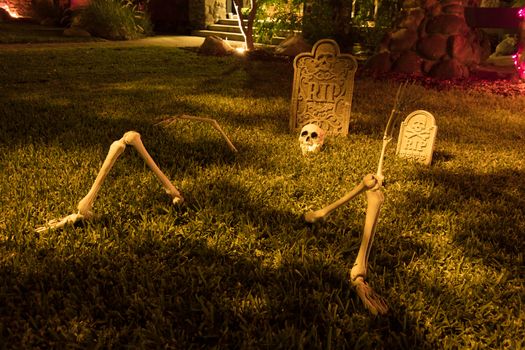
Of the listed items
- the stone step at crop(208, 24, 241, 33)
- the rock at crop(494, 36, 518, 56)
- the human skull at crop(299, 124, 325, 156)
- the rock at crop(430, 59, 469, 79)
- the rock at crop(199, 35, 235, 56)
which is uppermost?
the stone step at crop(208, 24, 241, 33)

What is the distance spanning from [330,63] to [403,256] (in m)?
2.91

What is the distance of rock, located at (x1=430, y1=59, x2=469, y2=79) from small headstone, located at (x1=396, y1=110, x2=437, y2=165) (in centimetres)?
616

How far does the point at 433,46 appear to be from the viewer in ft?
31.1

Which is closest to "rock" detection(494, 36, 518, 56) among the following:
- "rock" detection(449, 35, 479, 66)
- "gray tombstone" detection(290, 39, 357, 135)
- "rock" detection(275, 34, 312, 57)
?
"rock" detection(449, 35, 479, 66)

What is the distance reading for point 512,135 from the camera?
5.26 metres

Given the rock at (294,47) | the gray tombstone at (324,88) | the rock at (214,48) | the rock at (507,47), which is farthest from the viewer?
the rock at (507,47)

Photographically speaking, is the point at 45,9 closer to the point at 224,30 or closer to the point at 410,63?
the point at 224,30

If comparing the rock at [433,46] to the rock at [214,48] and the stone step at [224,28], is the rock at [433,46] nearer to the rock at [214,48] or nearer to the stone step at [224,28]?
the rock at [214,48]

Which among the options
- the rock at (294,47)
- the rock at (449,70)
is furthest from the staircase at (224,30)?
the rock at (449,70)

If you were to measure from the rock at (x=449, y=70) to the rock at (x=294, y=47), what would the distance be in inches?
177

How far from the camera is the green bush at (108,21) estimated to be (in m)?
15.0

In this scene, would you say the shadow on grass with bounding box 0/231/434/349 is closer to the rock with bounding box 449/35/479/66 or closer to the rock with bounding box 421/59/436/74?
the rock with bounding box 421/59/436/74

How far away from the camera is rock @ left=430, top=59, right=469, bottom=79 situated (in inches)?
368

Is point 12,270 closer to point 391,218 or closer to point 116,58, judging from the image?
point 391,218
